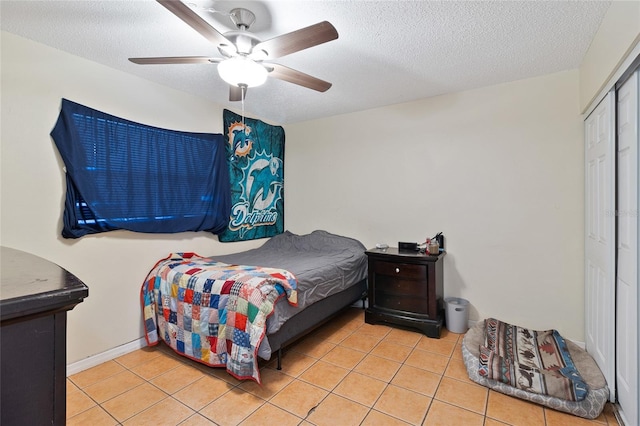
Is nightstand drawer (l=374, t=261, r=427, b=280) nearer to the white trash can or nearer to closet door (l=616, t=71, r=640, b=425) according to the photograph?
the white trash can

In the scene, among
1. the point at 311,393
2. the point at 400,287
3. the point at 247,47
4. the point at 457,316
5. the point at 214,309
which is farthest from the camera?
the point at 400,287

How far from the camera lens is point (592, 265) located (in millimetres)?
2330

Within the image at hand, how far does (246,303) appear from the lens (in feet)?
6.71

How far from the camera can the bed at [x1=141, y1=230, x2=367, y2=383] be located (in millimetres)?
2062

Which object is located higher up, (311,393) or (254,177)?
(254,177)

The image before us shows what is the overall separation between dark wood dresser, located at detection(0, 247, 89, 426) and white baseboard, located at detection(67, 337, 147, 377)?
2.32m

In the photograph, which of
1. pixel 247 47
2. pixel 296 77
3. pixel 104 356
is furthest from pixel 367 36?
pixel 104 356

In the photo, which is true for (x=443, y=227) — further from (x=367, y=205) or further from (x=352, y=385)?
(x=352, y=385)

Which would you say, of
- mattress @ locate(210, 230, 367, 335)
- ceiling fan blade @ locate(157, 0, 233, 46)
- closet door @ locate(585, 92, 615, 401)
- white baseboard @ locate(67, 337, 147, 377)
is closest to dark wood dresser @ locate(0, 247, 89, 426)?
ceiling fan blade @ locate(157, 0, 233, 46)

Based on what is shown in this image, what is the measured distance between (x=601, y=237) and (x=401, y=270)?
4.92ft

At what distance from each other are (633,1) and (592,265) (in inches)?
69.6

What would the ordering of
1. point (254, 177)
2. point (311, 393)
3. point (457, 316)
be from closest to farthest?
point (311, 393), point (457, 316), point (254, 177)

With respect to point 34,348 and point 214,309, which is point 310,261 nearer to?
point 214,309

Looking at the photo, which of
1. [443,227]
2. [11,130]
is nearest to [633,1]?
[443,227]
